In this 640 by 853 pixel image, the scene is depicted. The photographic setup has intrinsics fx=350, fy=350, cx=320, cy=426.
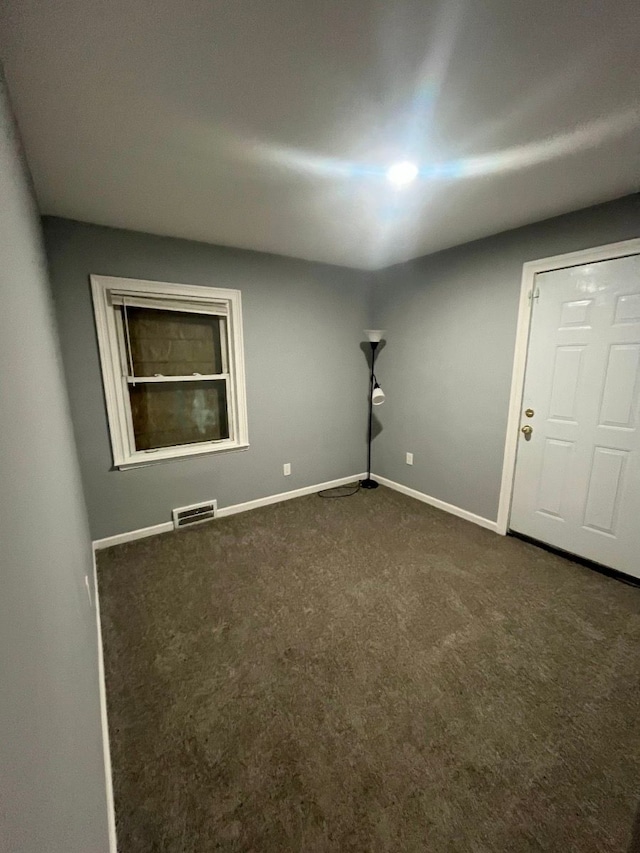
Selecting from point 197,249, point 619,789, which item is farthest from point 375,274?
point 619,789

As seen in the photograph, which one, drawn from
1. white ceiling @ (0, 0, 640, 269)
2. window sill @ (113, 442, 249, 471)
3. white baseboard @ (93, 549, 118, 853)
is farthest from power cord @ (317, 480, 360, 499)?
white ceiling @ (0, 0, 640, 269)

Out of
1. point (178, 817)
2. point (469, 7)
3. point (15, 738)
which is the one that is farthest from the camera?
point (178, 817)

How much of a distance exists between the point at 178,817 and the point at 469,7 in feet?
8.11

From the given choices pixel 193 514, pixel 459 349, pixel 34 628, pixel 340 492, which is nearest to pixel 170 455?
pixel 193 514

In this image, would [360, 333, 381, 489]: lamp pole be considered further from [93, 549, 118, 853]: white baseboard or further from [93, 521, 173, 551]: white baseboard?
[93, 549, 118, 853]: white baseboard

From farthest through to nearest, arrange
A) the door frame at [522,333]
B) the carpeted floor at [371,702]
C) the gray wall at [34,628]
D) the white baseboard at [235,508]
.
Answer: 1. the white baseboard at [235,508]
2. the door frame at [522,333]
3. the carpeted floor at [371,702]
4. the gray wall at [34,628]

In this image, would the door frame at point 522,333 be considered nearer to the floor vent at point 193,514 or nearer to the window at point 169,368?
the window at point 169,368

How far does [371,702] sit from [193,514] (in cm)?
199

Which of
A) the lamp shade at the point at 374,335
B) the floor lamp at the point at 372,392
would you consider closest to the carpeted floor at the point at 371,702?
the floor lamp at the point at 372,392

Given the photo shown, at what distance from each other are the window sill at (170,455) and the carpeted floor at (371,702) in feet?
2.10

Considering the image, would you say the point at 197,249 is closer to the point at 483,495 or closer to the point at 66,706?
the point at 66,706

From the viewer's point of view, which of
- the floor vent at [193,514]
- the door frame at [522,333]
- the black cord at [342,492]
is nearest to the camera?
the door frame at [522,333]

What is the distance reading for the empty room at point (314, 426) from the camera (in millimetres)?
970

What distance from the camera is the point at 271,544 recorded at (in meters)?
2.66
